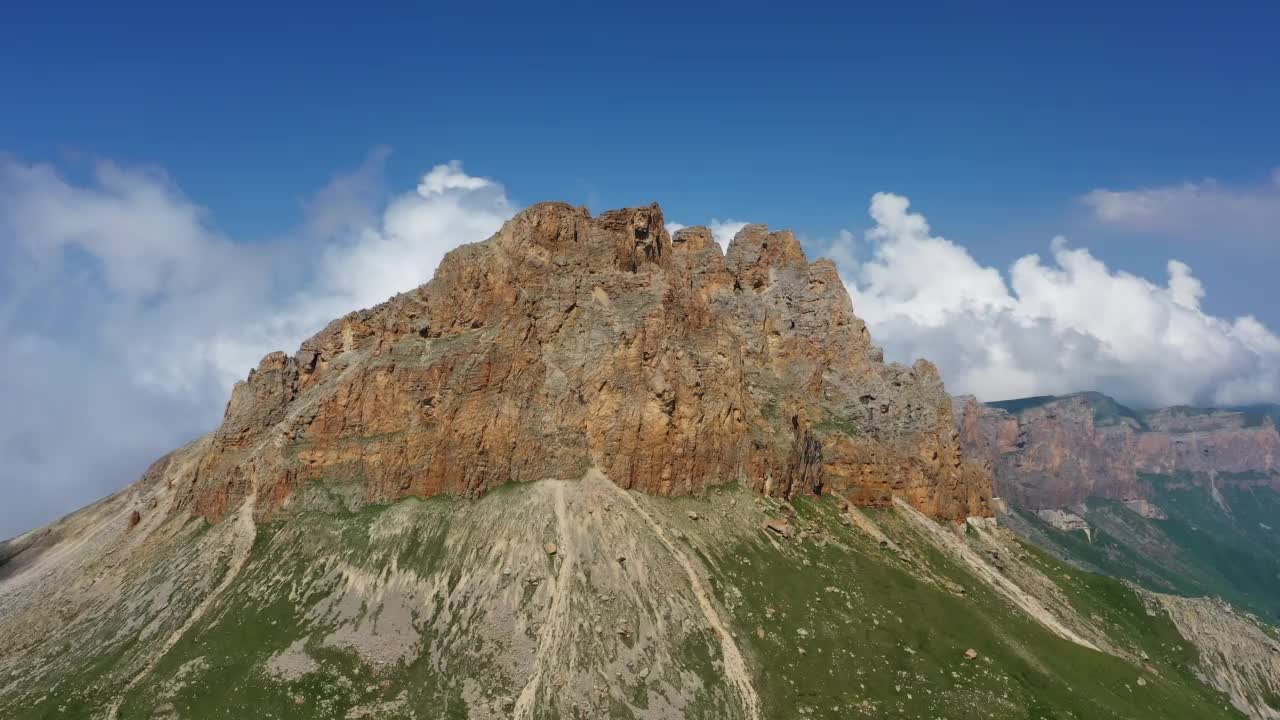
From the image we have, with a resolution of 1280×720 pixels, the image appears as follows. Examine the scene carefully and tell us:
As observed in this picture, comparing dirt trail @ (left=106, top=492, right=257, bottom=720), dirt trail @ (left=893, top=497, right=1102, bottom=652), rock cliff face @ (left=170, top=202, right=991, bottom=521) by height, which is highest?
rock cliff face @ (left=170, top=202, right=991, bottom=521)

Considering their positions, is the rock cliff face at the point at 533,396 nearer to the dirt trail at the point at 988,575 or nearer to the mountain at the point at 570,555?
the mountain at the point at 570,555

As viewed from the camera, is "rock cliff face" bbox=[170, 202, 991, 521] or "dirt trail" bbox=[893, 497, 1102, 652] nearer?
"rock cliff face" bbox=[170, 202, 991, 521]

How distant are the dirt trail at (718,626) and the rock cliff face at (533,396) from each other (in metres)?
9.54

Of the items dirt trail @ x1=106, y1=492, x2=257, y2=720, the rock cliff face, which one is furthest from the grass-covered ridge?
the rock cliff face

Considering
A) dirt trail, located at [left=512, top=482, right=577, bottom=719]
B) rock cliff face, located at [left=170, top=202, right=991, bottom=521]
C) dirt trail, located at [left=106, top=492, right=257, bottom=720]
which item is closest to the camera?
dirt trail, located at [left=512, top=482, right=577, bottom=719]

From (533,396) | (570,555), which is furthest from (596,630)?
(533,396)

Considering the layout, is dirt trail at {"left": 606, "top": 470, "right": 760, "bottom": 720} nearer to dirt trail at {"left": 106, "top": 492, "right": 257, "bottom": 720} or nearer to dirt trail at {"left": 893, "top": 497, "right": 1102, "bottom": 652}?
dirt trail at {"left": 106, "top": 492, "right": 257, "bottom": 720}

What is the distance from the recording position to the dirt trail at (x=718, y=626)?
9712 centimetres

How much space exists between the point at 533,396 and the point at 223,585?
201 ft

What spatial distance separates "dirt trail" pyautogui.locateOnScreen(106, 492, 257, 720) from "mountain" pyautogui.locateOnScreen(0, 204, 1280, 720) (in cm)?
55

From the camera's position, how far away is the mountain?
324 feet

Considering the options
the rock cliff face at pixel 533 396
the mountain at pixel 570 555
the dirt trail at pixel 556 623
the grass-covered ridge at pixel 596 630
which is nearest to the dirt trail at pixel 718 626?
the grass-covered ridge at pixel 596 630

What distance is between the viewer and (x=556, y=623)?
10212 centimetres

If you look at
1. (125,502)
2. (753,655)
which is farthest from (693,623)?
(125,502)
